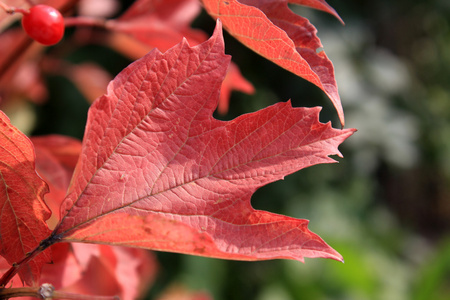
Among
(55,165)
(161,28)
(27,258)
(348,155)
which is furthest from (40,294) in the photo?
(348,155)

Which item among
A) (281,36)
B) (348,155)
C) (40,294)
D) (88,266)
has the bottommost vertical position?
(348,155)

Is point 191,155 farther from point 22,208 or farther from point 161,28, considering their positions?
point 161,28

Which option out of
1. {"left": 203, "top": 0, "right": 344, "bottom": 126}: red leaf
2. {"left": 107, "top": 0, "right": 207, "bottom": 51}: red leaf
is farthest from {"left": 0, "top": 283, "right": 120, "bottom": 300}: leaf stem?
{"left": 107, "top": 0, "right": 207, "bottom": 51}: red leaf

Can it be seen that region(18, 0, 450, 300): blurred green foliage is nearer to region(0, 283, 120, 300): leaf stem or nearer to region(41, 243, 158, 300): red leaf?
region(41, 243, 158, 300): red leaf

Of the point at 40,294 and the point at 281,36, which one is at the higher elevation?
the point at 281,36

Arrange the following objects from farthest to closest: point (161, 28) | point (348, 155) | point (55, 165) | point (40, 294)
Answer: point (348, 155), point (161, 28), point (55, 165), point (40, 294)

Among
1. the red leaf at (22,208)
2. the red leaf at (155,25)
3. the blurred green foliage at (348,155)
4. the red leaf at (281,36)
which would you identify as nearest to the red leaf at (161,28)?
the red leaf at (155,25)
